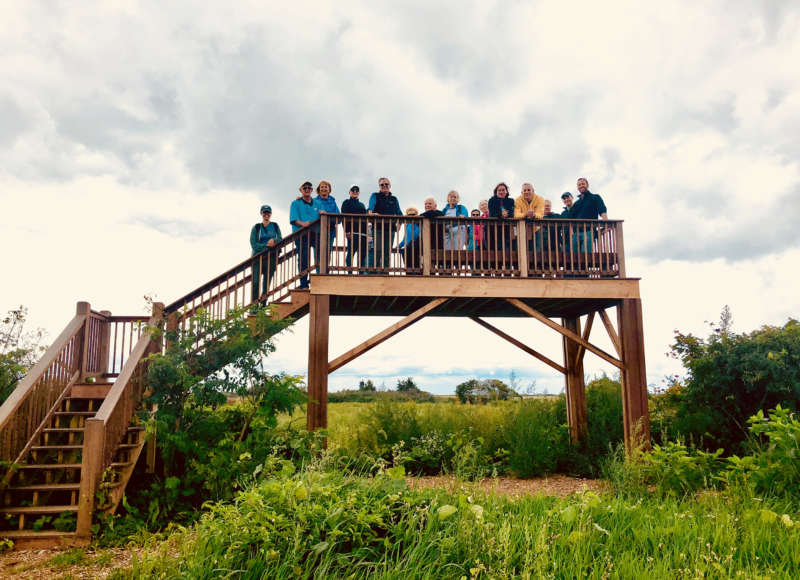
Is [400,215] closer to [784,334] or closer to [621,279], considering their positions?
[621,279]

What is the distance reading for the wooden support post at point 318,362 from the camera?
8.74m

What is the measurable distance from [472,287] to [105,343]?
20.7 feet

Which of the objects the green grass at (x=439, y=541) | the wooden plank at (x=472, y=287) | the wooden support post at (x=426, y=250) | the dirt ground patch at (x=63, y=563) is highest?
the wooden support post at (x=426, y=250)

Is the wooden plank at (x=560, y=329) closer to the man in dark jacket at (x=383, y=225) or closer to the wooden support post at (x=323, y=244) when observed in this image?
the man in dark jacket at (x=383, y=225)

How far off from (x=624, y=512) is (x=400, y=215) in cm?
606

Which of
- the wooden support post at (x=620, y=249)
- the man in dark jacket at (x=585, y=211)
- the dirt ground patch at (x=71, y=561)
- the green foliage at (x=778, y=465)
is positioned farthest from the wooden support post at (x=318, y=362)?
the green foliage at (x=778, y=465)

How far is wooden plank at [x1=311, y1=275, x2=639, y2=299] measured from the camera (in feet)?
30.5

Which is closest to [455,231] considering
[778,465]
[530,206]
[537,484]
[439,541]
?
[530,206]

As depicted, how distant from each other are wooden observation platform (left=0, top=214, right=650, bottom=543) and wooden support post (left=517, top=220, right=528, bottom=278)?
0.06ft

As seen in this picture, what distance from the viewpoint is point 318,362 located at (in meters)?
8.98

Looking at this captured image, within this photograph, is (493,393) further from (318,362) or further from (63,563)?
(63,563)

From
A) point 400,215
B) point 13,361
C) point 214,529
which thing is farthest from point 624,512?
point 13,361

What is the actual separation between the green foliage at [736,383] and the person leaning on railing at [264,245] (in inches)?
309

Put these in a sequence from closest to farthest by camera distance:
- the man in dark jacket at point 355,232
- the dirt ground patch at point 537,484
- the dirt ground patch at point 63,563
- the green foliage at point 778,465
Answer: the dirt ground patch at point 63,563, the green foliage at point 778,465, the dirt ground patch at point 537,484, the man in dark jacket at point 355,232
